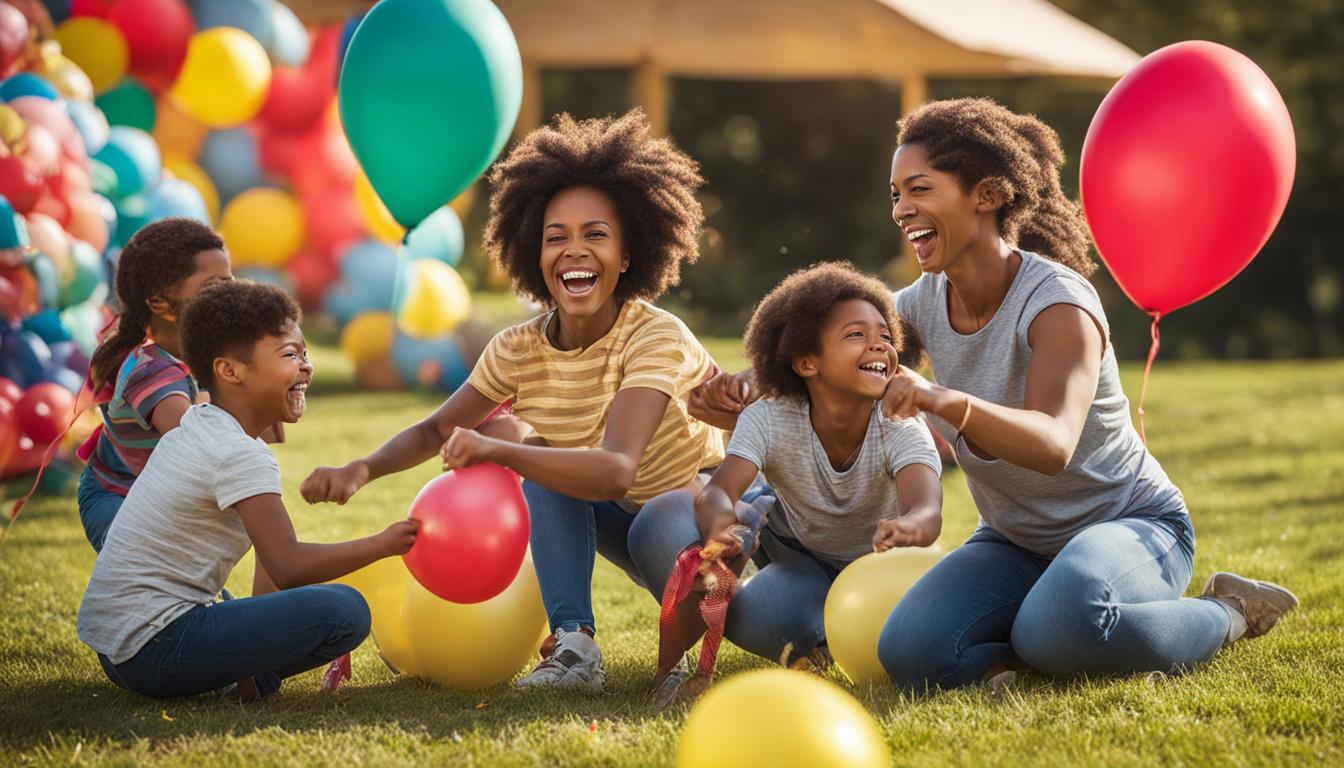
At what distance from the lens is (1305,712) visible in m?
3.21

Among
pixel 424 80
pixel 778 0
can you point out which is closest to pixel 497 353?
pixel 424 80

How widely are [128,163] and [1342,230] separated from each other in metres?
16.7

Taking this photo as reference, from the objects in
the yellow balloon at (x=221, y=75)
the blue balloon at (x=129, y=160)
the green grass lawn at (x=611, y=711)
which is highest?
the yellow balloon at (x=221, y=75)

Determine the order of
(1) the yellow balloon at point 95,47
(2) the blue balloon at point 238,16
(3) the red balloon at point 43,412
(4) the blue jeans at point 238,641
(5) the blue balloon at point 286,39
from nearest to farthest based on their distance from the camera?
1. (4) the blue jeans at point 238,641
2. (3) the red balloon at point 43,412
3. (1) the yellow balloon at point 95,47
4. (2) the blue balloon at point 238,16
5. (5) the blue balloon at point 286,39

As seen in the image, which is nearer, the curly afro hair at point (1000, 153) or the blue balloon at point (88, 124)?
the curly afro hair at point (1000, 153)

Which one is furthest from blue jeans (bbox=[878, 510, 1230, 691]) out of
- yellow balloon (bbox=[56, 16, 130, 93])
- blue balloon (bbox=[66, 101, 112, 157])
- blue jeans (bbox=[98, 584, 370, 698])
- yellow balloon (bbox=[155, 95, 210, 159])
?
yellow balloon (bbox=[155, 95, 210, 159])

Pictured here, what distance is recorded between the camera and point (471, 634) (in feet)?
12.3

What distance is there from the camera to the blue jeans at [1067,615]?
342 cm

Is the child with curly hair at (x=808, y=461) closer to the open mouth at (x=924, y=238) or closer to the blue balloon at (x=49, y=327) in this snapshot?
the open mouth at (x=924, y=238)

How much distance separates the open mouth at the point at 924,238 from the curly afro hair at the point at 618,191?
0.69m

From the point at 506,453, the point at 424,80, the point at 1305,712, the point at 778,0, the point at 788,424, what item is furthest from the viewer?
the point at 778,0

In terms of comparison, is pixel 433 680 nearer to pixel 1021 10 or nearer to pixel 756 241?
pixel 1021 10

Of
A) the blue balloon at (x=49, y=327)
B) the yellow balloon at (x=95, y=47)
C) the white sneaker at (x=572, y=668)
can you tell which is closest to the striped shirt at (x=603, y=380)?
the white sneaker at (x=572, y=668)

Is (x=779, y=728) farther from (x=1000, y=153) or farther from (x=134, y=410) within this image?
(x=134, y=410)
